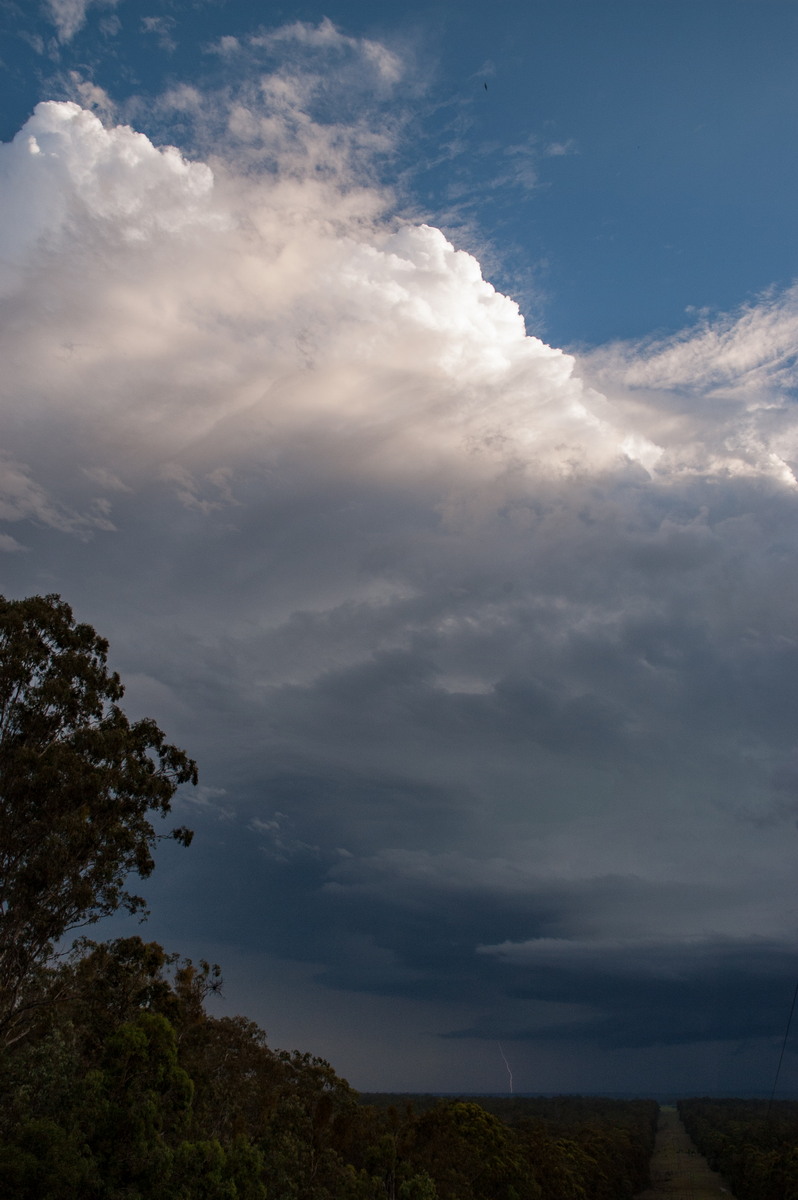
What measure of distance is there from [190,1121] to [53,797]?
17.7m

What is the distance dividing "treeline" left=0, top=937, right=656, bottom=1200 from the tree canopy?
2475 mm

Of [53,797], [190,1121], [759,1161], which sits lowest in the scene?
[759,1161]

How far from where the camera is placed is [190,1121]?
43.6 meters

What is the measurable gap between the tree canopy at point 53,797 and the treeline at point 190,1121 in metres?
2.47

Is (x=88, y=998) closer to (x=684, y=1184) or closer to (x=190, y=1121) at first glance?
(x=190, y=1121)

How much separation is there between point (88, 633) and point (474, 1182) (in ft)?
182

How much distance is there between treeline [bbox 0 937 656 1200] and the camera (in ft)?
115

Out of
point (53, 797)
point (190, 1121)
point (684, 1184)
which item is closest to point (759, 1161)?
point (684, 1184)

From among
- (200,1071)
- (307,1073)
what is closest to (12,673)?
(200,1071)

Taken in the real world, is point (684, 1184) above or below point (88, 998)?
below

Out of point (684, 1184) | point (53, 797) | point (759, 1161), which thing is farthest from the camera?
point (684, 1184)

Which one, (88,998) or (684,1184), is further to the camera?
(684,1184)

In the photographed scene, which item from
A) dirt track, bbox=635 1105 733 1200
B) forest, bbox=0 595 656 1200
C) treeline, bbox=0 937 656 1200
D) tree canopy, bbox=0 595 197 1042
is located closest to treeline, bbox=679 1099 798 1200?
dirt track, bbox=635 1105 733 1200

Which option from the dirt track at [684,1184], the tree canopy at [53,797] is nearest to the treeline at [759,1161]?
the dirt track at [684,1184]
